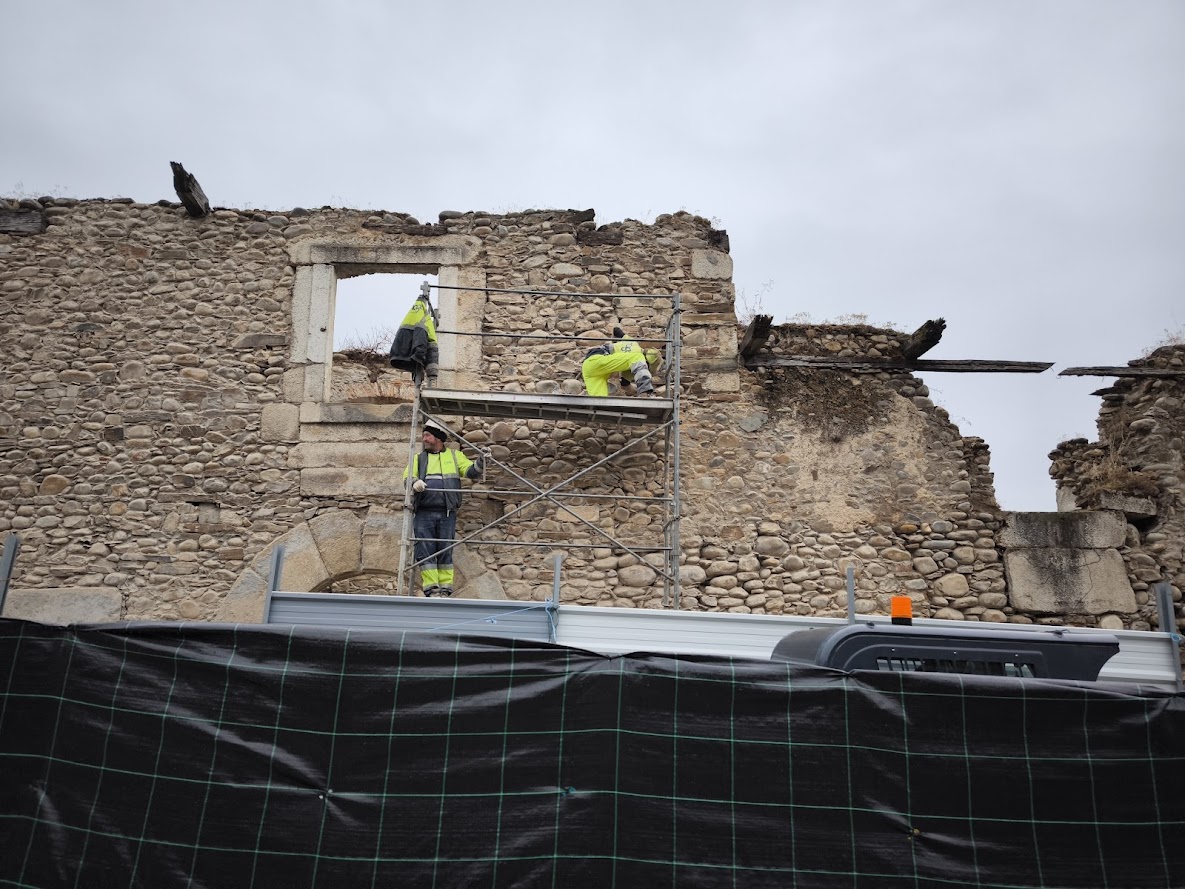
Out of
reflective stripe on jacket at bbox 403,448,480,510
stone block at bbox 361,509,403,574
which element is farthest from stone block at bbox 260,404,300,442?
reflective stripe on jacket at bbox 403,448,480,510

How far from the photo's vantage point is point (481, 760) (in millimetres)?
3230

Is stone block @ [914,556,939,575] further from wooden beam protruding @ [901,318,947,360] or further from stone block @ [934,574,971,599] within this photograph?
wooden beam protruding @ [901,318,947,360]

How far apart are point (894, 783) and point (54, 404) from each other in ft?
24.9

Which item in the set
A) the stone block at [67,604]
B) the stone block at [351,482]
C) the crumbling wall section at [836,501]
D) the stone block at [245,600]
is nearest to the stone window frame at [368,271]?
the stone block at [351,482]

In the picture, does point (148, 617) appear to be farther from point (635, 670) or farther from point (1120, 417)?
point (1120, 417)

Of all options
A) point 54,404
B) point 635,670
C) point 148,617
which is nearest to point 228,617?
point 148,617

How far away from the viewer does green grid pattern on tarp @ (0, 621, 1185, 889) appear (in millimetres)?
3146

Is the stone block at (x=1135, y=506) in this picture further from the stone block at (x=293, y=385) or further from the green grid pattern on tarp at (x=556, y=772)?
the stone block at (x=293, y=385)

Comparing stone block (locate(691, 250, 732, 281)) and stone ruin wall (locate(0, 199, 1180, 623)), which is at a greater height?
stone block (locate(691, 250, 732, 281))

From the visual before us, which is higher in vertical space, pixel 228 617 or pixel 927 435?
pixel 927 435

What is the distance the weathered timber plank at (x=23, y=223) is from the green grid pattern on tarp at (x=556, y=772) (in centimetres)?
655

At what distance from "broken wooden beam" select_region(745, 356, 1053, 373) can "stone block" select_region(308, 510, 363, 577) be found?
358cm

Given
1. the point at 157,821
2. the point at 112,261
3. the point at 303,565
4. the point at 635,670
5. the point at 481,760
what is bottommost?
the point at 157,821

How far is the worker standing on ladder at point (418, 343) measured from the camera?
24.6 feet
